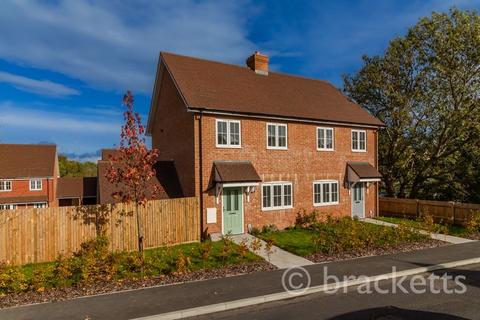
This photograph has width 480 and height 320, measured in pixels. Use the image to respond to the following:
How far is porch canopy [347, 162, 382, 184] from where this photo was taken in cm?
1917

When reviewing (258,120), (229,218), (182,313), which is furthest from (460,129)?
(182,313)

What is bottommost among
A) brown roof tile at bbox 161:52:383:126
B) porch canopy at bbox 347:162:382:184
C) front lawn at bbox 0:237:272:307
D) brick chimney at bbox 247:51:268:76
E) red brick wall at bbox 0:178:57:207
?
front lawn at bbox 0:237:272:307

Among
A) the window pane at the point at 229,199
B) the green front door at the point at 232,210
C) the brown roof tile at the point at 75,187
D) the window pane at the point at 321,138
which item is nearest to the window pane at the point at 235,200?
the green front door at the point at 232,210

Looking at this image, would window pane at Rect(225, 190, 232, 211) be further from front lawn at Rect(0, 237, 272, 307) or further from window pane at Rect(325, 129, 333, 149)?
window pane at Rect(325, 129, 333, 149)

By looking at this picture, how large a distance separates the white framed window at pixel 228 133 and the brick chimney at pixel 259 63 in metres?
6.14

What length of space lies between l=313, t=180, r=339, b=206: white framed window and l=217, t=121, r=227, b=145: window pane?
6065 mm

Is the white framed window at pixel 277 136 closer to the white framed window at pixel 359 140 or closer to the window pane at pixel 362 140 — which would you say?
the white framed window at pixel 359 140

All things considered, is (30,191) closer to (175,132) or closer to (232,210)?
(175,132)

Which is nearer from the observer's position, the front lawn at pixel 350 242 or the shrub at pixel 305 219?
the front lawn at pixel 350 242

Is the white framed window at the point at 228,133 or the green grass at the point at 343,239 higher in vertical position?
the white framed window at the point at 228,133

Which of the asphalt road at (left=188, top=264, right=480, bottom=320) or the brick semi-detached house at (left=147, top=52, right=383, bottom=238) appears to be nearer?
the asphalt road at (left=188, top=264, right=480, bottom=320)

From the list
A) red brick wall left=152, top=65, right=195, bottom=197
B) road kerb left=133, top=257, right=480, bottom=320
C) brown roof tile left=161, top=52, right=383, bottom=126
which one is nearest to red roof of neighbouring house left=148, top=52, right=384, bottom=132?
brown roof tile left=161, top=52, right=383, bottom=126

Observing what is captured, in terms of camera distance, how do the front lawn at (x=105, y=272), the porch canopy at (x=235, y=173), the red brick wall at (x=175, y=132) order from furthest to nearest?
→ the red brick wall at (x=175, y=132), the porch canopy at (x=235, y=173), the front lawn at (x=105, y=272)

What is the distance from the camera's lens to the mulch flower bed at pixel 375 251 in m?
11.5
